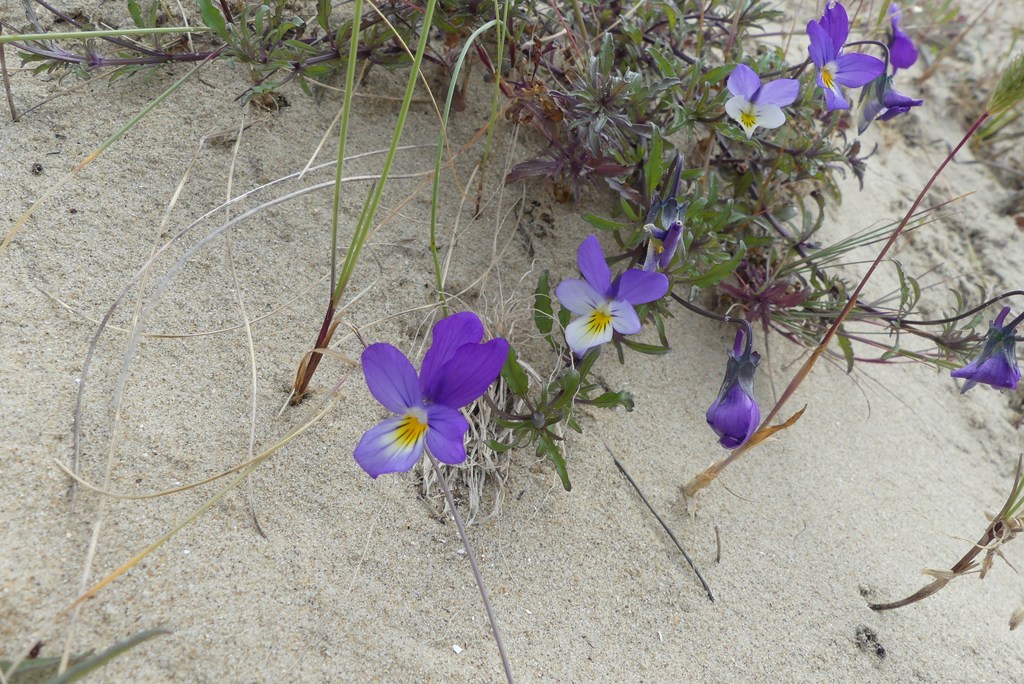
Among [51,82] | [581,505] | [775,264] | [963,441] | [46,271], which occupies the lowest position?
[963,441]

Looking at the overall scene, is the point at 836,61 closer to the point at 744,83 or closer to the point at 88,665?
the point at 744,83

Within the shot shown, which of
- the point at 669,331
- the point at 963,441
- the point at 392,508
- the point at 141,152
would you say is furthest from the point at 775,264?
the point at 141,152

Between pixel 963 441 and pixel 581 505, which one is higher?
pixel 581 505

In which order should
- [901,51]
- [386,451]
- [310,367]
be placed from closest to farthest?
[386,451], [310,367], [901,51]

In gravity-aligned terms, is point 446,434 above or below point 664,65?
below

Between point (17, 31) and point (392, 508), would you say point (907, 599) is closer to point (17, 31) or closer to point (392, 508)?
point (392, 508)

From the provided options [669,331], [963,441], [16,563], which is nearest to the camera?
[16,563]

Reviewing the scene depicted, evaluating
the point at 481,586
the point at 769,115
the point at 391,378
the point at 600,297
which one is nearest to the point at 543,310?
the point at 600,297
